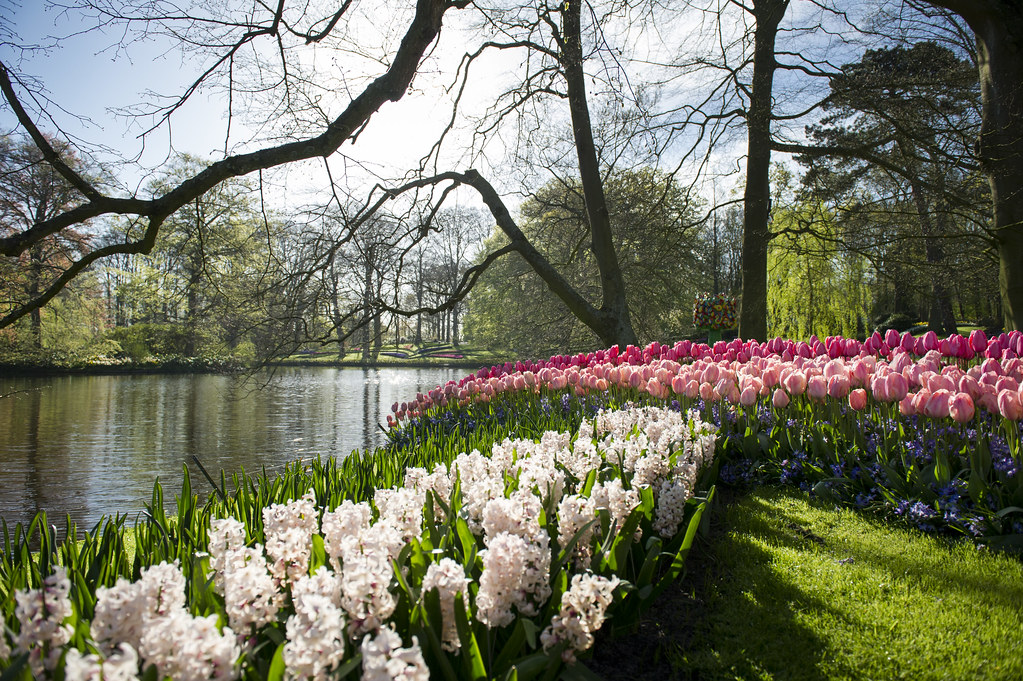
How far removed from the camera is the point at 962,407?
2947 mm

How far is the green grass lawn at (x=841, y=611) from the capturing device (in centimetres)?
183

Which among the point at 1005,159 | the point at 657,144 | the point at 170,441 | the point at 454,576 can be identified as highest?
the point at 657,144

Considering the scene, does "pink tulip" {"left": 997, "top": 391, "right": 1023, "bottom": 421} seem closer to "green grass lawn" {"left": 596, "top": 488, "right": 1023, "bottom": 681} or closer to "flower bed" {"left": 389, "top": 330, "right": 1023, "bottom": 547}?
"flower bed" {"left": 389, "top": 330, "right": 1023, "bottom": 547}

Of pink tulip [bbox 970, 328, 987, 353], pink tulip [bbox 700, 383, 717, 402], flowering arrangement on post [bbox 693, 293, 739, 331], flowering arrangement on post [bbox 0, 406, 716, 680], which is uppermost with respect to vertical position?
flowering arrangement on post [bbox 693, 293, 739, 331]

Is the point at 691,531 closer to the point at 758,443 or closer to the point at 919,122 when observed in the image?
the point at 758,443

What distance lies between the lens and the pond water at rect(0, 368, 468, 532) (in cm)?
661

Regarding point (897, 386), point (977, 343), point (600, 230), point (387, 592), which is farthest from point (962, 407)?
point (600, 230)

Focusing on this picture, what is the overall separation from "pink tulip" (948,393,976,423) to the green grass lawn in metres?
0.68

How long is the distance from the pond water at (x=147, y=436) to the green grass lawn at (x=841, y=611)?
9.56ft

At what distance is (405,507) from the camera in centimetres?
188

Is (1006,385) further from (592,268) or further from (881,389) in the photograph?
(592,268)

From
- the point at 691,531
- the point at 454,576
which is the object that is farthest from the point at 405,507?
the point at 691,531

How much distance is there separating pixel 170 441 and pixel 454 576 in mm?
10378

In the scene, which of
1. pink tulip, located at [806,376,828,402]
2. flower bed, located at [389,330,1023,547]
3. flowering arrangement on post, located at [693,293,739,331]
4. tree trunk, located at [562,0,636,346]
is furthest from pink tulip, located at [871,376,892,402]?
flowering arrangement on post, located at [693,293,739,331]
